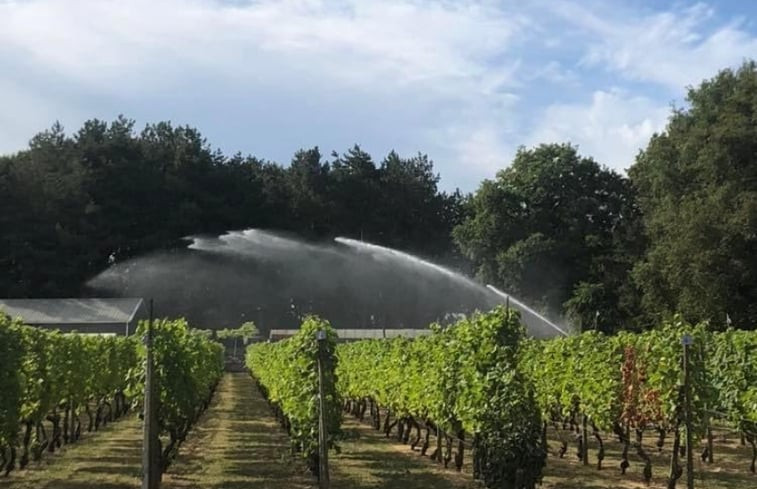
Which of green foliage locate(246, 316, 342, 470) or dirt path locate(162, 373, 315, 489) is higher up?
green foliage locate(246, 316, 342, 470)

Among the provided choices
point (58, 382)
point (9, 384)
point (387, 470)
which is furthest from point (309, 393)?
point (58, 382)

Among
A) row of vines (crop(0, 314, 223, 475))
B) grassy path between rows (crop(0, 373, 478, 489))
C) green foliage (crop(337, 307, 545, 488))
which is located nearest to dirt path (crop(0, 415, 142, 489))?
grassy path between rows (crop(0, 373, 478, 489))

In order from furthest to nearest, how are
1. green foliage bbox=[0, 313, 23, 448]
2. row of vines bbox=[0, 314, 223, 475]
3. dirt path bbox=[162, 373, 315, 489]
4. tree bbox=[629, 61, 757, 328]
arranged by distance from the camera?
tree bbox=[629, 61, 757, 328]
dirt path bbox=[162, 373, 315, 489]
row of vines bbox=[0, 314, 223, 475]
green foliage bbox=[0, 313, 23, 448]

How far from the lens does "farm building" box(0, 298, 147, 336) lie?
60.0 metres

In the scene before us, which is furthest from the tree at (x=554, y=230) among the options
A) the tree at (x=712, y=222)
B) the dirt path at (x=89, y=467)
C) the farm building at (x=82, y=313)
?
the dirt path at (x=89, y=467)

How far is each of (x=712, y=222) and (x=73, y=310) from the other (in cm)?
4279

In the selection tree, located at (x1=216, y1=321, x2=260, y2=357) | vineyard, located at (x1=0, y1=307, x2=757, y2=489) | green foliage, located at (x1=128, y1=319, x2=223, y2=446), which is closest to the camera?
vineyard, located at (x1=0, y1=307, x2=757, y2=489)

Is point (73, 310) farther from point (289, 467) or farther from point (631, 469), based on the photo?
point (631, 469)

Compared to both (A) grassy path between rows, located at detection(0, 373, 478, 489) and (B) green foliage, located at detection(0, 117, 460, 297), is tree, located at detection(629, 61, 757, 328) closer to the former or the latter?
(A) grassy path between rows, located at detection(0, 373, 478, 489)

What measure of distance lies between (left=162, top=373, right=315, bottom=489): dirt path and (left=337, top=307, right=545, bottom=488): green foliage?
3.02 metres

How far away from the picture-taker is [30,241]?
229 feet

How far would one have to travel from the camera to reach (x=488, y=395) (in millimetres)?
13641

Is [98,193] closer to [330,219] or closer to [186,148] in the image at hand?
[186,148]

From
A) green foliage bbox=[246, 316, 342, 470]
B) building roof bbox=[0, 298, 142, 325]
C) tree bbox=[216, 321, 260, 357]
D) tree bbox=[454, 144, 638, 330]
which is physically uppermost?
tree bbox=[454, 144, 638, 330]
